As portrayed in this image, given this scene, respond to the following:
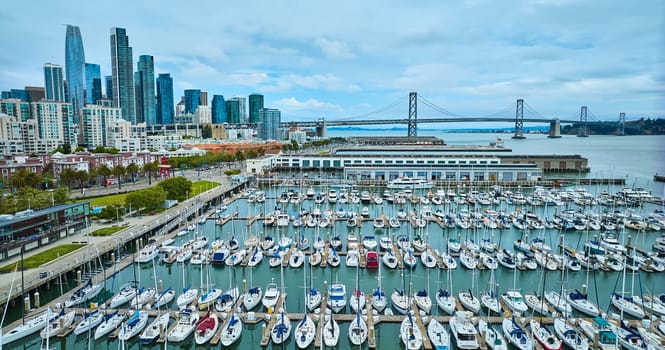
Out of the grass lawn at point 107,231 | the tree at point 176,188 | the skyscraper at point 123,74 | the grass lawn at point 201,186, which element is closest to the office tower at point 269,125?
the skyscraper at point 123,74

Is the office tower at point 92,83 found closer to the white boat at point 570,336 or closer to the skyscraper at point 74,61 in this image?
the skyscraper at point 74,61

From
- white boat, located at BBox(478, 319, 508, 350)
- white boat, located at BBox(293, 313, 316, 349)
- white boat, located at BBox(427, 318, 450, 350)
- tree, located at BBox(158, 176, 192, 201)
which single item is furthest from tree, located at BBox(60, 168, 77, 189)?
white boat, located at BBox(478, 319, 508, 350)

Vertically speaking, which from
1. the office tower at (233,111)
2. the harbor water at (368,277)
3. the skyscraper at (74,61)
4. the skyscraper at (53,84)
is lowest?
the harbor water at (368,277)

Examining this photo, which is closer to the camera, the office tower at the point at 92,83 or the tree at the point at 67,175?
the tree at the point at 67,175

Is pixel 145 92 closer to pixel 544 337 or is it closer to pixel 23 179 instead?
pixel 23 179

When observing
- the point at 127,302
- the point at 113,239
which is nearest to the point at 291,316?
the point at 127,302

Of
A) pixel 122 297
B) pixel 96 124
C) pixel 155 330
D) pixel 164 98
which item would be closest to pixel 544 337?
pixel 155 330

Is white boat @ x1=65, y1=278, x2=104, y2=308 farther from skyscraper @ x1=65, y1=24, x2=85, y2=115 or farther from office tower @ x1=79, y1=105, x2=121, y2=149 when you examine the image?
skyscraper @ x1=65, y1=24, x2=85, y2=115

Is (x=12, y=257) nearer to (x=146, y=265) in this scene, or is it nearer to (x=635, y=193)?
(x=146, y=265)
